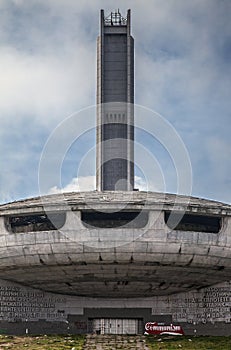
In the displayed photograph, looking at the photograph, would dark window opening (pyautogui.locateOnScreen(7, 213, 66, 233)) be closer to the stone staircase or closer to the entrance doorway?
the stone staircase

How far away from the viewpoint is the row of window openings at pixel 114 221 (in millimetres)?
35594

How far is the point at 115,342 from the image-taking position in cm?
3534

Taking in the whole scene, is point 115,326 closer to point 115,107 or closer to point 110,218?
point 110,218

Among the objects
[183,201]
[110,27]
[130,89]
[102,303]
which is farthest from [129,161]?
[183,201]

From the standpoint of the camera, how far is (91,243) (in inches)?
1355

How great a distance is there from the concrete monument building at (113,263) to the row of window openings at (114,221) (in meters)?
0.06

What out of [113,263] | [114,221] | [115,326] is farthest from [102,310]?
[114,221]

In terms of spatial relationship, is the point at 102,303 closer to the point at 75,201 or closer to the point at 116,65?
the point at 75,201

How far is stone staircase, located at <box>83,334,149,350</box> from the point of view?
33.8 metres

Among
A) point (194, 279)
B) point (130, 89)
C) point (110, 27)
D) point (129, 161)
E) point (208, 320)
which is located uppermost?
point (110, 27)

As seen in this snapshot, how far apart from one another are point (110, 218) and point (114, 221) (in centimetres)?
31

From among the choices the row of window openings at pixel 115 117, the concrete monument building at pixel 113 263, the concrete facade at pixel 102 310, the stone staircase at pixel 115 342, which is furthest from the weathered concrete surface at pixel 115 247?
the row of window openings at pixel 115 117

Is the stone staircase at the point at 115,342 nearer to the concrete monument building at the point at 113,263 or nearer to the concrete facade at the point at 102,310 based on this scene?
the concrete monument building at the point at 113,263

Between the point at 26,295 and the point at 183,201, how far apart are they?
530 inches
